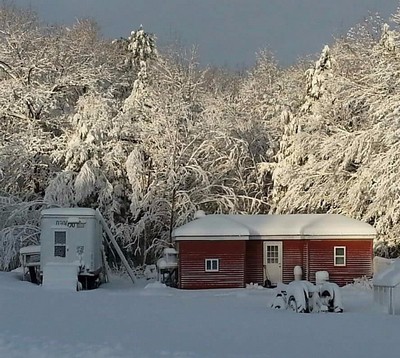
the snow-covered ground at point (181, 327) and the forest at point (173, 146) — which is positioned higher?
the forest at point (173, 146)

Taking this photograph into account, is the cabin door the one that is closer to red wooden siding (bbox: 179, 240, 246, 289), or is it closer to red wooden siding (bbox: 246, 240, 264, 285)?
red wooden siding (bbox: 246, 240, 264, 285)

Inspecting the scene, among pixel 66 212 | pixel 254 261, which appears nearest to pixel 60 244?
pixel 66 212

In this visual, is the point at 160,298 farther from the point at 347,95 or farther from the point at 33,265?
the point at 347,95

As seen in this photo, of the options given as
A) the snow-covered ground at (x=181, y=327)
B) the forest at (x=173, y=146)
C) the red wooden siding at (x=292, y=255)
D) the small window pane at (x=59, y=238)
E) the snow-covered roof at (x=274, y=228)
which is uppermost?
the forest at (x=173, y=146)

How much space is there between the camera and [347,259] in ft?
85.9

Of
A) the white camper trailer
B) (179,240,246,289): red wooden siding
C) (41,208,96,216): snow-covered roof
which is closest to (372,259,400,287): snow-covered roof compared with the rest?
(179,240,246,289): red wooden siding

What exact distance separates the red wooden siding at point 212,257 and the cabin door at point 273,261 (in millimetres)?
1079

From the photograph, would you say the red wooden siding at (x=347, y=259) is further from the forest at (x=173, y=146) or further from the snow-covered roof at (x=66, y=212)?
the snow-covered roof at (x=66, y=212)

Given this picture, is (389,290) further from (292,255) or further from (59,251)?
(59,251)

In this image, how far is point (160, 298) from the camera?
21797mm

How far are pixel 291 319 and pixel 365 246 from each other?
34.6ft

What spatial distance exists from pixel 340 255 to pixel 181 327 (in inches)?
521

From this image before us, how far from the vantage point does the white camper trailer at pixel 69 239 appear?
2548 centimetres

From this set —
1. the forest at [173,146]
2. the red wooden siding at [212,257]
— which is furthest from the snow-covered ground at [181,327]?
the forest at [173,146]
